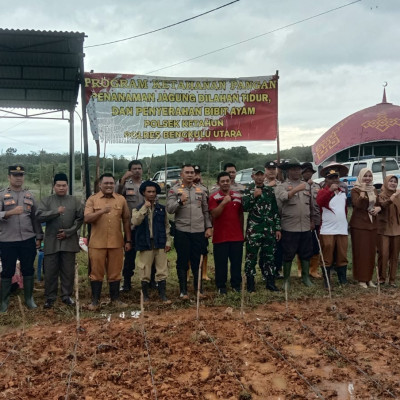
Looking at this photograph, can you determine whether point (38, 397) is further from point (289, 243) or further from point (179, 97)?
point (179, 97)

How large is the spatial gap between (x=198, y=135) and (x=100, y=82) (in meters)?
1.50

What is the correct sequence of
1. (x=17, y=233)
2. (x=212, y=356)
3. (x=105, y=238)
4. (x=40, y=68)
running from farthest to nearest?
(x=40, y=68)
(x=105, y=238)
(x=17, y=233)
(x=212, y=356)

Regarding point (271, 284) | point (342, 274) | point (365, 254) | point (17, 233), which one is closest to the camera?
point (17, 233)

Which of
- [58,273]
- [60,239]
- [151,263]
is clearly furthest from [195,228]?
[58,273]

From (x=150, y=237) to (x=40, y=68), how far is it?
3.51 metres

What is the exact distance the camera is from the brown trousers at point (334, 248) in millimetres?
6137

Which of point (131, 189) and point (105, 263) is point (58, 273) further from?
point (131, 189)

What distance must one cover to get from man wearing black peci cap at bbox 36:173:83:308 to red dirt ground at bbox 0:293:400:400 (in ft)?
2.39

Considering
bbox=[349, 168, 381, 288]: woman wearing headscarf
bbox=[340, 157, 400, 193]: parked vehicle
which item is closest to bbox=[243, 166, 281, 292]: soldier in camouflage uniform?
bbox=[349, 168, 381, 288]: woman wearing headscarf

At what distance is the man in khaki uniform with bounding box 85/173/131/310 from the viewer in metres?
5.27

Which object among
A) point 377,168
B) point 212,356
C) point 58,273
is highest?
point 377,168

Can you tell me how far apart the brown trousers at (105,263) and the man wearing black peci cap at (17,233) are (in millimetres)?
715

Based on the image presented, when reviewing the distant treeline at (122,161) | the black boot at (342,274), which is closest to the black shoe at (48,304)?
the black boot at (342,274)

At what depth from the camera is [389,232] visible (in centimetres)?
635
